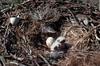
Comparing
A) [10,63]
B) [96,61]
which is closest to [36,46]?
[10,63]

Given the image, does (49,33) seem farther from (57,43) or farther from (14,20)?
(14,20)

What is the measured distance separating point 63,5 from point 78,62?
132 cm

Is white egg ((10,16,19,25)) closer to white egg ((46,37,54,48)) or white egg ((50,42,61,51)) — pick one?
white egg ((46,37,54,48))

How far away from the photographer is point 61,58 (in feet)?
15.5

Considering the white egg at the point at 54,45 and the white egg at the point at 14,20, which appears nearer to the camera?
the white egg at the point at 54,45

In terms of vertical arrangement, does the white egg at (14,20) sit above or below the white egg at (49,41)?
above

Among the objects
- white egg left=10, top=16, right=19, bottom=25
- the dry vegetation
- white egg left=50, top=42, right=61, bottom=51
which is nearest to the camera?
the dry vegetation

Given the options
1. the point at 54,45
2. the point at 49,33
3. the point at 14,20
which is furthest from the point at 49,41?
the point at 14,20

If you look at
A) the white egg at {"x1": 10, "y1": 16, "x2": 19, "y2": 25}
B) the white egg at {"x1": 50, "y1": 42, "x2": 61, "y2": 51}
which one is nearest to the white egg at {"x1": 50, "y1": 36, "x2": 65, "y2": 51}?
the white egg at {"x1": 50, "y1": 42, "x2": 61, "y2": 51}

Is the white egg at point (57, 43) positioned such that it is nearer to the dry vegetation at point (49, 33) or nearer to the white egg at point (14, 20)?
the dry vegetation at point (49, 33)

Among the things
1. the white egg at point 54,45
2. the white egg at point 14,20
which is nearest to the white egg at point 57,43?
the white egg at point 54,45

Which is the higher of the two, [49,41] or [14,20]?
[14,20]

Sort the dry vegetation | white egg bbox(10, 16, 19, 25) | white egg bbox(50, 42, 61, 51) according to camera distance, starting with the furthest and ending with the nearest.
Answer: white egg bbox(10, 16, 19, 25) → white egg bbox(50, 42, 61, 51) → the dry vegetation

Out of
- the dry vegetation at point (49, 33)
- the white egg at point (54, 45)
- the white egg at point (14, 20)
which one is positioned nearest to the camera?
the dry vegetation at point (49, 33)
